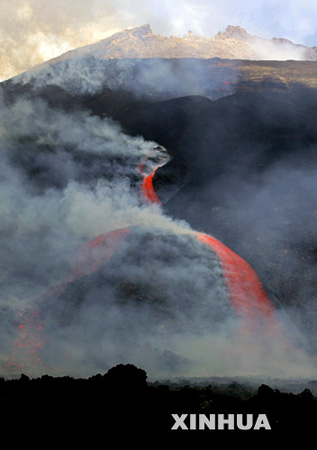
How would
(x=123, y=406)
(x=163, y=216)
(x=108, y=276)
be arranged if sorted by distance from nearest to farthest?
(x=123, y=406) → (x=108, y=276) → (x=163, y=216)

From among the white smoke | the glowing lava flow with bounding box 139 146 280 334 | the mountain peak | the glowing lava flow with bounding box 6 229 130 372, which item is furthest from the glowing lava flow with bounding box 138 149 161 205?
the mountain peak

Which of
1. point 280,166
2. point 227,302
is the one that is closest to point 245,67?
point 280,166

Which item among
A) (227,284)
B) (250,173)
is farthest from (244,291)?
(250,173)

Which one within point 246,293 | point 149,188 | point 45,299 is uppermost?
→ point 149,188

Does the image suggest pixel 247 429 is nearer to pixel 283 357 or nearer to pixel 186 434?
pixel 186 434

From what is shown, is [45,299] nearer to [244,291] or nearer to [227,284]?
[227,284]

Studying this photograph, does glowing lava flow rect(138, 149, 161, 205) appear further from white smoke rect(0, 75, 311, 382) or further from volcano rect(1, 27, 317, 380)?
white smoke rect(0, 75, 311, 382)
